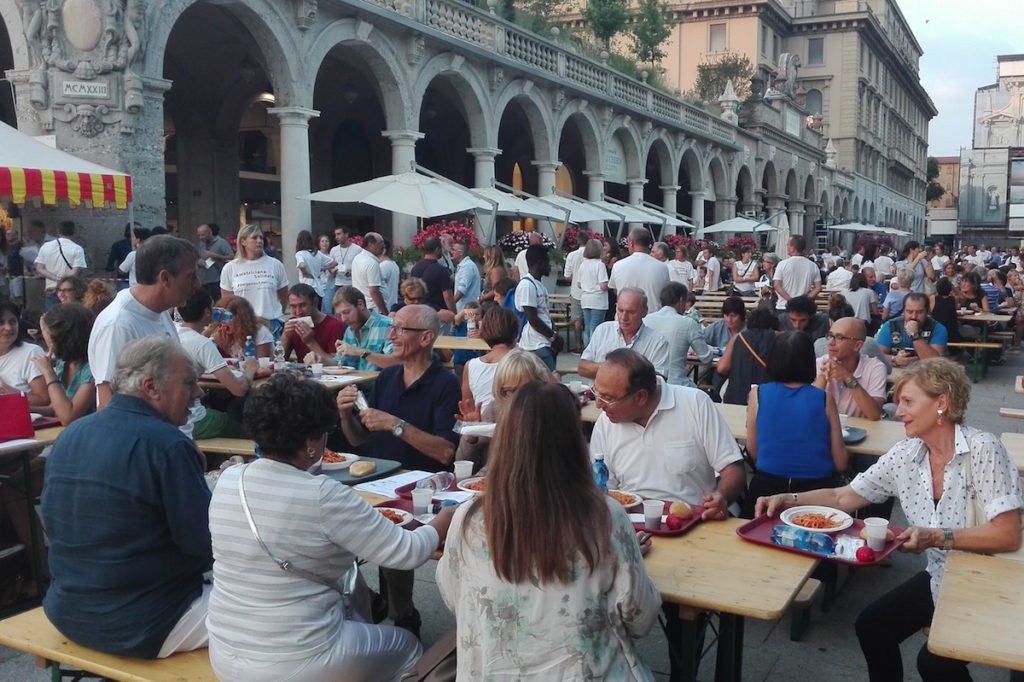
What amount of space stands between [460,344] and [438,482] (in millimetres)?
4682

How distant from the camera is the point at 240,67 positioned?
18641 millimetres

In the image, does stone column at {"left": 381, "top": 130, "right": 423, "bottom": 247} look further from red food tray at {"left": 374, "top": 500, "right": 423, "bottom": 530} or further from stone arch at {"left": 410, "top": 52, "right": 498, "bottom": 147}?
red food tray at {"left": 374, "top": 500, "right": 423, "bottom": 530}

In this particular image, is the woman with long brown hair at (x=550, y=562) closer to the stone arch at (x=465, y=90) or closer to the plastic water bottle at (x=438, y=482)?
the plastic water bottle at (x=438, y=482)

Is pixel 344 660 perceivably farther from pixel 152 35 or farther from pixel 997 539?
pixel 152 35

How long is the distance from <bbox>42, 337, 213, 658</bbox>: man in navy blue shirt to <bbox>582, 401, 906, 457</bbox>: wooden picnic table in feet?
8.00

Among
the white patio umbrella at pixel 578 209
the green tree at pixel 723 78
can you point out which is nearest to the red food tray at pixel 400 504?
the white patio umbrella at pixel 578 209

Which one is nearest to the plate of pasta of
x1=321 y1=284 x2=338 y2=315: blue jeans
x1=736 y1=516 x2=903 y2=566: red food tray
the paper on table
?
x1=736 y1=516 x2=903 y2=566: red food tray

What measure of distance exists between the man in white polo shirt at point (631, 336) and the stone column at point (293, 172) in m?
8.65

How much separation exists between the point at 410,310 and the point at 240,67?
50.5 feet

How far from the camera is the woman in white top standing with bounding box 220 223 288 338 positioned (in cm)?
859

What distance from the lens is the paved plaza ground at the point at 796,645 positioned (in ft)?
13.4

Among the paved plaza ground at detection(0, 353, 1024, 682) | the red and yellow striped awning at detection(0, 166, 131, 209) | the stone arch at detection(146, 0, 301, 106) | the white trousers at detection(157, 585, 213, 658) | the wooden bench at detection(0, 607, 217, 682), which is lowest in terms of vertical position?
the paved plaza ground at detection(0, 353, 1024, 682)

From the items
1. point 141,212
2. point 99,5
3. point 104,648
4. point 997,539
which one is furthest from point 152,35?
point 997,539

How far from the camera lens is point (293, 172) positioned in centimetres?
1452
